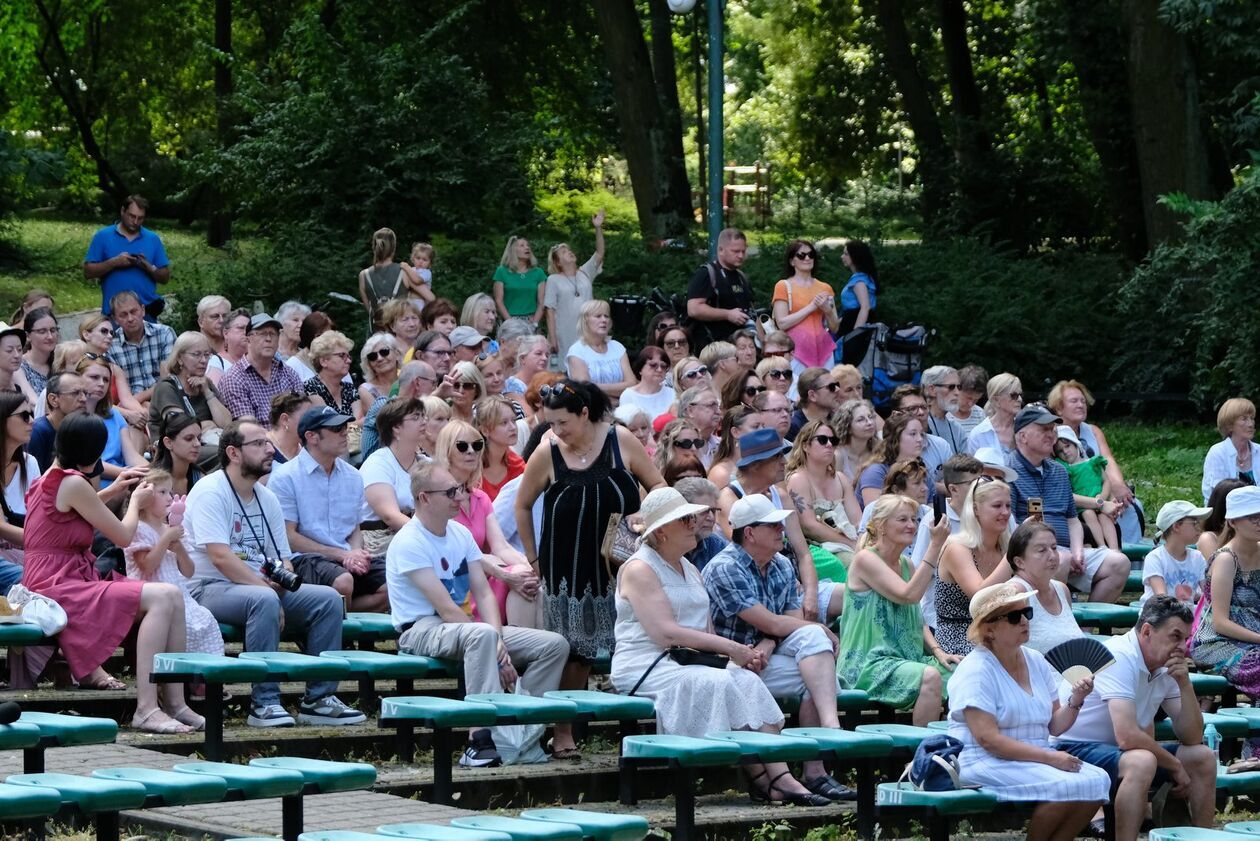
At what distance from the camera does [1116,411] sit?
1970cm

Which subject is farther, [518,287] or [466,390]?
[518,287]

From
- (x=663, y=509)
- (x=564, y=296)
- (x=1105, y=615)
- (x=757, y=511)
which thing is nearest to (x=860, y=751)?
(x=757, y=511)

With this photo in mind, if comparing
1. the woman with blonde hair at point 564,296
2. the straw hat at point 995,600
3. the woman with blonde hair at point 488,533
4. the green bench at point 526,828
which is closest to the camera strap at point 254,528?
the woman with blonde hair at point 488,533

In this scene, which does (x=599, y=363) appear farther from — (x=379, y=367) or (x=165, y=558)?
(x=165, y=558)

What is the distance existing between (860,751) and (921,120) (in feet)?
67.0

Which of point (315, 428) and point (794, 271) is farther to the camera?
point (794, 271)

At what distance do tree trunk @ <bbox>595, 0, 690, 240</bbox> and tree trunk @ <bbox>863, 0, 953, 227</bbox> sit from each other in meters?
3.85

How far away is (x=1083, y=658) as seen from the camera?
7.96 meters

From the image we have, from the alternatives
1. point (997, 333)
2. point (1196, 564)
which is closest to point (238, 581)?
point (1196, 564)

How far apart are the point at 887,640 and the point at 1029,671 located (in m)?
1.25

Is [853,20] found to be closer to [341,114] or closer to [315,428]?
[341,114]

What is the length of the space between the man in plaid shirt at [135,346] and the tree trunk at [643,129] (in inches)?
433

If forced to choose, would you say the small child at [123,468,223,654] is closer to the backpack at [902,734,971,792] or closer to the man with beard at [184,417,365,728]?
the man with beard at [184,417,365,728]

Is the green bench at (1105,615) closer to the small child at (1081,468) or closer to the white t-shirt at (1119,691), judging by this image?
the small child at (1081,468)
